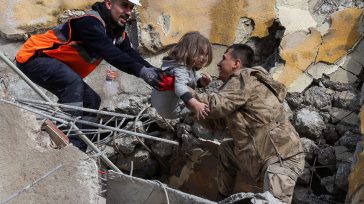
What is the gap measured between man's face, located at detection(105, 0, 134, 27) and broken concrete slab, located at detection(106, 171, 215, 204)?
0.96m

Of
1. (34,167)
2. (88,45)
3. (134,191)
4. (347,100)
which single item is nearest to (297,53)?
(347,100)

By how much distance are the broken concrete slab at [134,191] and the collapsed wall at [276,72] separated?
1207 mm

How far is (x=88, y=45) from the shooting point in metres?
4.05

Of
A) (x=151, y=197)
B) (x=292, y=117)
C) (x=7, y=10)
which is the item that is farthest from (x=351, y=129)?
(x=7, y=10)

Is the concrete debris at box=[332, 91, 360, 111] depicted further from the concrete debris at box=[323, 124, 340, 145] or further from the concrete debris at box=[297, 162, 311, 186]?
the concrete debris at box=[297, 162, 311, 186]

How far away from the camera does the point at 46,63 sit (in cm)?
417

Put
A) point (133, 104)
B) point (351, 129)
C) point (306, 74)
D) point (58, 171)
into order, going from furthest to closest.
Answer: point (133, 104)
point (306, 74)
point (351, 129)
point (58, 171)

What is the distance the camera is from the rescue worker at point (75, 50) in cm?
399

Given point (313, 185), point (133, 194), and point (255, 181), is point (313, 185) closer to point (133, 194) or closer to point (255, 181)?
point (255, 181)

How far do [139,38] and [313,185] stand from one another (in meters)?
1.77

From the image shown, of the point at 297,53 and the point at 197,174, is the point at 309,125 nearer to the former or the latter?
the point at 297,53

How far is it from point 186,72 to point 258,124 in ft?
1.77

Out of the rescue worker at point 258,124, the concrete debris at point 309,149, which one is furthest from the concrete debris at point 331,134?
the rescue worker at point 258,124

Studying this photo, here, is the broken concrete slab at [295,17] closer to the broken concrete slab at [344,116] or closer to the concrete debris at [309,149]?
the broken concrete slab at [344,116]
